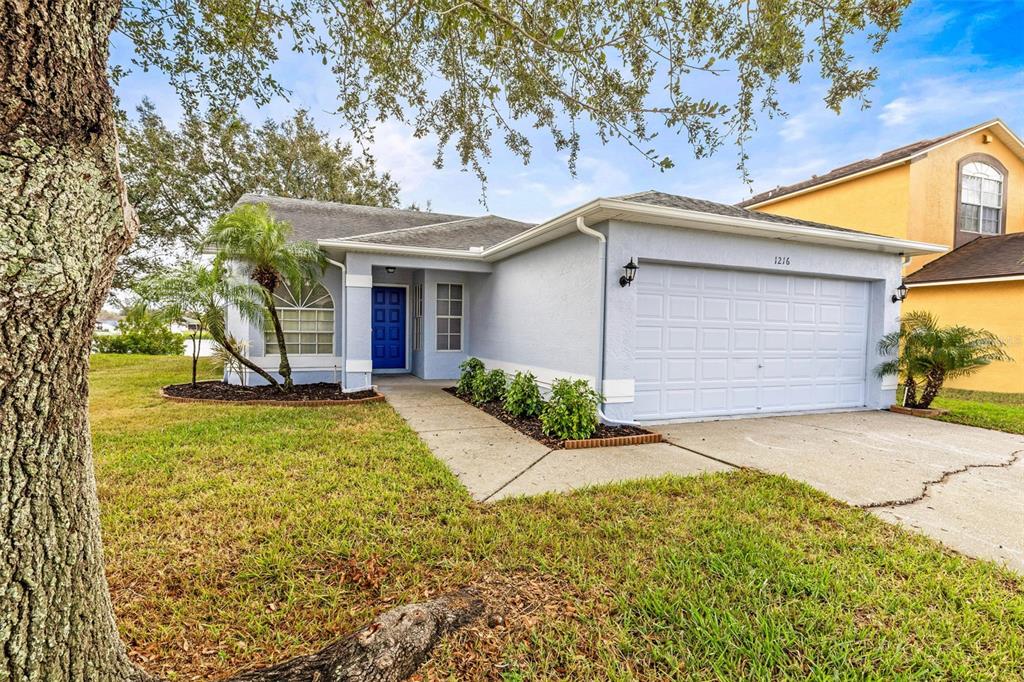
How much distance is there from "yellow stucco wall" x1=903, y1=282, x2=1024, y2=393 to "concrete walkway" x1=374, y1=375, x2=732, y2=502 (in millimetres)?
9403

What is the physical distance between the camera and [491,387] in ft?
27.4

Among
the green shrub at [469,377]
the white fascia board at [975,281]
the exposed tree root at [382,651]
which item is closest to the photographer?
the exposed tree root at [382,651]

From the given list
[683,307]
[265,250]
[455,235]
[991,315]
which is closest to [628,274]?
[683,307]

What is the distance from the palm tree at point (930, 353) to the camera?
24.7ft

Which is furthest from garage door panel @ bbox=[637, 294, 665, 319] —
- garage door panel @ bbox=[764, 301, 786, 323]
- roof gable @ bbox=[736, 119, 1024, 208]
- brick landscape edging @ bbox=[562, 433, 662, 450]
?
roof gable @ bbox=[736, 119, 1024, 208]

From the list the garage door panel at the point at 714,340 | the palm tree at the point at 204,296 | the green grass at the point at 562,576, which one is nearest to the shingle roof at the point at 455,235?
the palm tree at the point at 204,296

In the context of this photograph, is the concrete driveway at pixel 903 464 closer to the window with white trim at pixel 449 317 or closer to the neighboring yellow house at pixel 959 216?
the window with white trim at pixel 449 317

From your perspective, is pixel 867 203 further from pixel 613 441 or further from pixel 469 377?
pixel 613 441

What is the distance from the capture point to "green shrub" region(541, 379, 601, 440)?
581 cm

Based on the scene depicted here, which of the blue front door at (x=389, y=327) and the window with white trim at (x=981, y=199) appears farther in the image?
the window with white trim at (x=981, y=199)

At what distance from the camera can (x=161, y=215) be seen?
17.1 m

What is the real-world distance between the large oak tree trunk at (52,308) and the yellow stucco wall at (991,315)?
1398 centimetres

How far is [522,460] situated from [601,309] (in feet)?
7.77

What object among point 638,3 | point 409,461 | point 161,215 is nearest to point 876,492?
point 409,461
